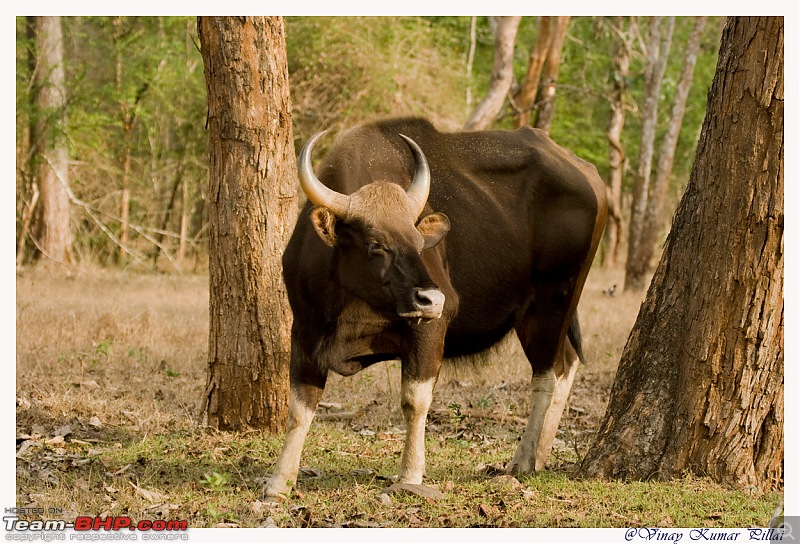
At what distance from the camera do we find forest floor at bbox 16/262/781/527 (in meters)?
5.27

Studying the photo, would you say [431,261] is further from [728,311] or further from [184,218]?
[184,218]

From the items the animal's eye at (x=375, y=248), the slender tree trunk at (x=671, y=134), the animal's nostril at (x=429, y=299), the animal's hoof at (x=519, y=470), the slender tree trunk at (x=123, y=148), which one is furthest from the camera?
the slender tree trunk at (x=123, y=148)

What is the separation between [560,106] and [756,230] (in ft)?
77.9

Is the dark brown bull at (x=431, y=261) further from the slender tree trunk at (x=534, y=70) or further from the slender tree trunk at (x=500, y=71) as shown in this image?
the slender tree trunk at (x=534, y=70)

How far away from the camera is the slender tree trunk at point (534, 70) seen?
18.1 meters

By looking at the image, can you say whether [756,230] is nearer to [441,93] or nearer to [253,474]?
[253,474]

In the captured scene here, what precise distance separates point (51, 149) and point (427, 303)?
1426 cm

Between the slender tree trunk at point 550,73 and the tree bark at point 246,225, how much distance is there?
1186 cm

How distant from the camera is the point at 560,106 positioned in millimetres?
28656

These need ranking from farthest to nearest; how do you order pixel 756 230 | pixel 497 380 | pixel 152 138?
pixel 152 138 → pixel 497 380 → pixel 756 230

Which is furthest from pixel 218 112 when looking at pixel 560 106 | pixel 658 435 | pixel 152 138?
pixel 560 106

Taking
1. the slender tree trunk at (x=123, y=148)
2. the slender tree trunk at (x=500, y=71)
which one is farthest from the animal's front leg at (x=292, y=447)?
the slender tree trunk at (x=123, y=148)

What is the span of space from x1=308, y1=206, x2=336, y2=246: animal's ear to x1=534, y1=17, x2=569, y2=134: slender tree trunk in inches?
525

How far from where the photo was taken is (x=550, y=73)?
19094mm
